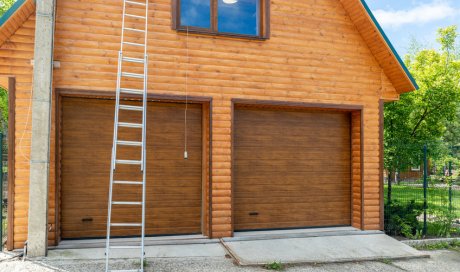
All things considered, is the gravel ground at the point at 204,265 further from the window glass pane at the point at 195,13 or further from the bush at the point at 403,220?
the window glass pane at the point at 195,13

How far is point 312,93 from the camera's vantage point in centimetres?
765

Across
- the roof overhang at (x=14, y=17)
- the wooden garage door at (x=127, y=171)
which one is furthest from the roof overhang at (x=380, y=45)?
the roof overhang at (x=14, y=17)

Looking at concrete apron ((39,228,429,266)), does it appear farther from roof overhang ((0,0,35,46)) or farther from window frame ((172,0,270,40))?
window frame ((172,0,270,40))

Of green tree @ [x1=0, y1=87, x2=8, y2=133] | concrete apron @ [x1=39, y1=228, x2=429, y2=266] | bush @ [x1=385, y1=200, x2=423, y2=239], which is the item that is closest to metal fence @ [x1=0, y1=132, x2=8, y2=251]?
concrete apron @ [x1=39, y1=228, x2=429, y2=266]

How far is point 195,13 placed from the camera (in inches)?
279

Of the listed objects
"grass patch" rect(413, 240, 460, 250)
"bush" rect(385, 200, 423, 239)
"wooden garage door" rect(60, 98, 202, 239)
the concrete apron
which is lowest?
"grass patch" rect(413, 240, 460, 250)

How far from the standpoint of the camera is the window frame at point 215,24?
680 centimetres

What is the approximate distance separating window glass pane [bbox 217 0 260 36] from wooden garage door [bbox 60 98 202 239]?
1805mm

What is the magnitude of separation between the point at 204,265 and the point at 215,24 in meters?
4.57

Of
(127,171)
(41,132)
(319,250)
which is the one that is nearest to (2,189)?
(41,132)

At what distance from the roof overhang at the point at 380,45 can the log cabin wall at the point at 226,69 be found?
5.8 inches

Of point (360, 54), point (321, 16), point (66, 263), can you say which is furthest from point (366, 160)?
point (66, 263)

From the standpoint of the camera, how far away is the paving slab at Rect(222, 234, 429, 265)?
6090 millimetres

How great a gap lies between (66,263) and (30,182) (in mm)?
1392
